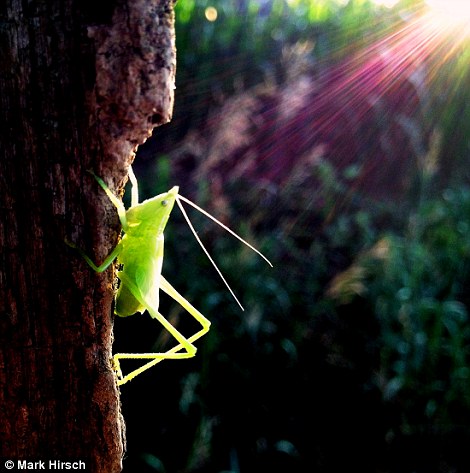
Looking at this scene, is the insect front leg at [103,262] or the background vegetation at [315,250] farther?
the background vegetation at [315,250]

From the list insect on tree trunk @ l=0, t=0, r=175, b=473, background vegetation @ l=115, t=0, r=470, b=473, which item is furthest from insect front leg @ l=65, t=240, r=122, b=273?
background vegetation @ l=115, t=0, r=470, b=473

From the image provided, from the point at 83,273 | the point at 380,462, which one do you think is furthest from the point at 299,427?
the point at 83,273

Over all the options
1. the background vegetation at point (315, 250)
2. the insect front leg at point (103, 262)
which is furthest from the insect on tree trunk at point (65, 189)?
the background vegetation at point (315, 250)

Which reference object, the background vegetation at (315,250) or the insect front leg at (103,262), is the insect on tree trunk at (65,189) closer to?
the insect front leg at (103,262)

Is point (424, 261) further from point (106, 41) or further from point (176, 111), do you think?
point (106, 41)

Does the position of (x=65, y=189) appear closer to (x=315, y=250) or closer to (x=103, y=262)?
(x=103, y=262)

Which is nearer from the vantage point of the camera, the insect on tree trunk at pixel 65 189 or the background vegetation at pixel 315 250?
the insect on tree trunk at pixel 65 189

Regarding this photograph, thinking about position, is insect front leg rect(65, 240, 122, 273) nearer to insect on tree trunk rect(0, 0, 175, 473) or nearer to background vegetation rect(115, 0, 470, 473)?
insect on tree trunk rect(0, 0, 175, 473)
